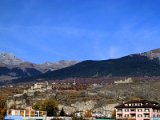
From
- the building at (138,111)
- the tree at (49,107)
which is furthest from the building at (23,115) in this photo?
the building at (138,111)

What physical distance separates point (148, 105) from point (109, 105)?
55.2m

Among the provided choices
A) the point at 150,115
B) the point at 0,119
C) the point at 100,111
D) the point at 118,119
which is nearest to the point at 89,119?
the point at 118,119

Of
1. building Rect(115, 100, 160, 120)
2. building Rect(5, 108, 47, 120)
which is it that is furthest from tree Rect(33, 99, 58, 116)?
building Rect(115, 100, 160, 120)

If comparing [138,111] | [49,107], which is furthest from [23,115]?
[49,107]

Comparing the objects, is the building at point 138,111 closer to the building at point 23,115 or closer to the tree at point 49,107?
the building at point 23,115

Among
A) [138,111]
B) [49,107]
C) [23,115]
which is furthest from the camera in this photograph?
[49,107]

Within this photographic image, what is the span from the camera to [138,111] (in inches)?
5561

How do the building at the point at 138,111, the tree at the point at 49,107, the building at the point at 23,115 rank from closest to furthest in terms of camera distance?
the building at the point at 23,115 < the building at the point at 138,111 < the tree at the point at 49,107

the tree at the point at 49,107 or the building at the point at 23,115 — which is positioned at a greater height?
the tree at the point at 49,107

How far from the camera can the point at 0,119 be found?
126 m

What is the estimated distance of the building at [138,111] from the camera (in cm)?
13888

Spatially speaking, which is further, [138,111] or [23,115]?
[138,111]

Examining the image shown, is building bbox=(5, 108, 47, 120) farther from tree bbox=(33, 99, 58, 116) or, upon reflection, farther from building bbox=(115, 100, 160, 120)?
building bbox=(115, 100, 160, 120)

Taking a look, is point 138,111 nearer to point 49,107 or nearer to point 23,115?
point 23,115
